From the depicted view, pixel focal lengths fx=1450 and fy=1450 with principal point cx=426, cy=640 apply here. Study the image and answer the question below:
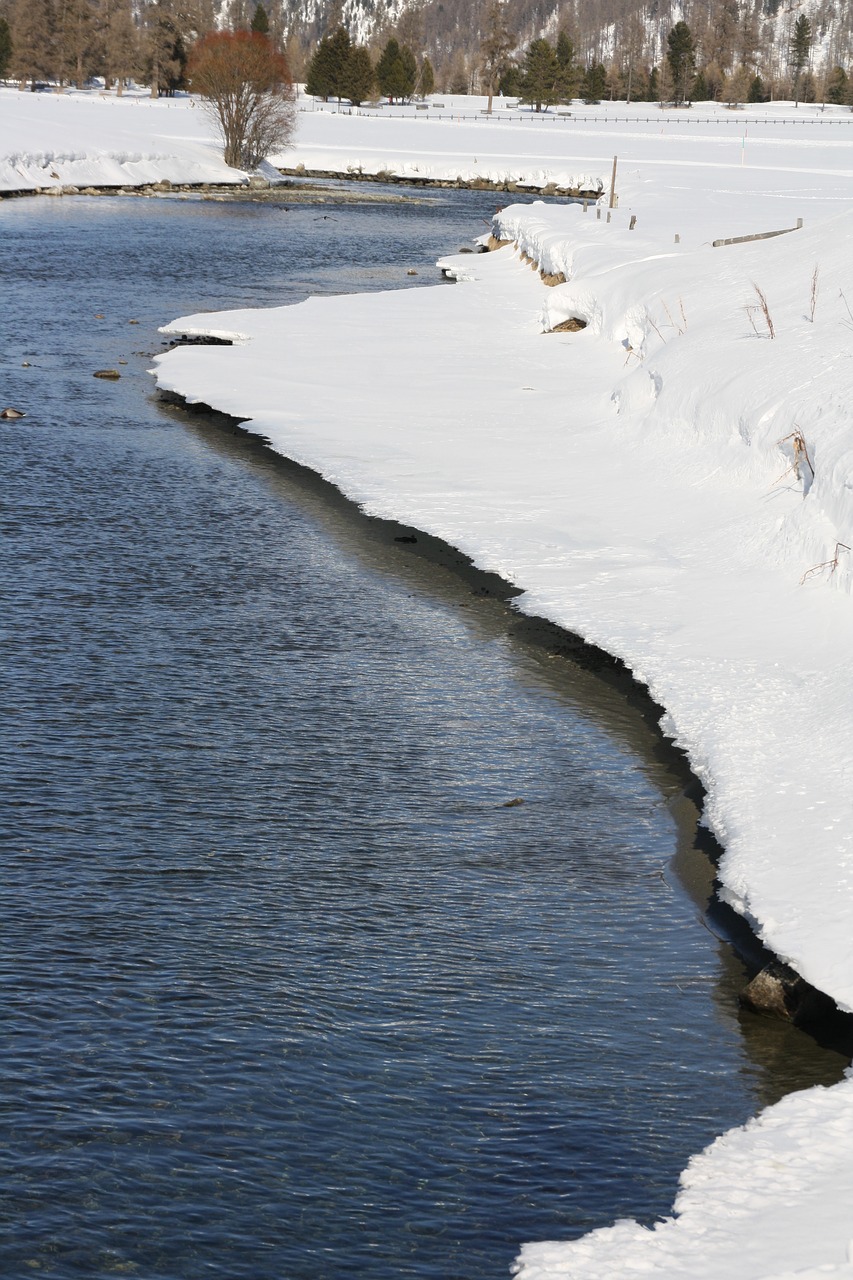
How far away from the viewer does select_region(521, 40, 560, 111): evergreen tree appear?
132 metres

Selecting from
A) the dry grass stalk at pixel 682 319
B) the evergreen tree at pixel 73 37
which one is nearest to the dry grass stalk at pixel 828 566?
the dry grass stalk at pixel 682 319

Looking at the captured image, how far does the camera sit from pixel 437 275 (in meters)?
38.1

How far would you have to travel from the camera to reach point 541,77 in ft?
438

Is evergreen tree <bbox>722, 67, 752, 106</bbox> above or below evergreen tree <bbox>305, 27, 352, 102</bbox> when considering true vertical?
above

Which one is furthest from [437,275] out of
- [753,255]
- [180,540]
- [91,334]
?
[180,540]

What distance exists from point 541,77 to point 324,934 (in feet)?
451

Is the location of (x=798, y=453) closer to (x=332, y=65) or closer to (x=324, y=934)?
(x=324, y=934)

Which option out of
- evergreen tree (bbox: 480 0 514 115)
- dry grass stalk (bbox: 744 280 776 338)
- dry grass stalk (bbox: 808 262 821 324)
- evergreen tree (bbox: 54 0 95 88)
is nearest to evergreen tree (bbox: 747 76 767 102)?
evergreen tree (bbox: 480 0 514 115)

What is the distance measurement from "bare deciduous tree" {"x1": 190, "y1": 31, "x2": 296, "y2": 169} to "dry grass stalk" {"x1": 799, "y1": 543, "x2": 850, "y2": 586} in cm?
6660

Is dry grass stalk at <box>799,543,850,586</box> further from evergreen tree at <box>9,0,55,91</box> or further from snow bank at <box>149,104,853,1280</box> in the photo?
evergreen tree at <box>9,0,55,91</box>

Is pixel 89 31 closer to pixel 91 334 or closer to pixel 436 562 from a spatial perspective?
pixel 91 334

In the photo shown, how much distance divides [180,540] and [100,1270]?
9755 millimetres

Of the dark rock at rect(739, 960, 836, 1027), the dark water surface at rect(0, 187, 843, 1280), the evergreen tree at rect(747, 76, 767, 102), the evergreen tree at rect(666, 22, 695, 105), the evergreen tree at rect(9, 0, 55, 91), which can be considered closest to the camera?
the dark water surface at rect(0, 187, 843, 1280)

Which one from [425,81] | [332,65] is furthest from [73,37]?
[425,81]
